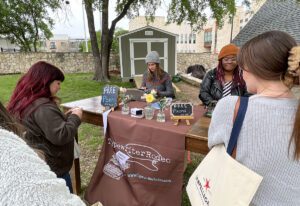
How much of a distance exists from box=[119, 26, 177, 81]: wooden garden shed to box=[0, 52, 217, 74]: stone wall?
160 inches

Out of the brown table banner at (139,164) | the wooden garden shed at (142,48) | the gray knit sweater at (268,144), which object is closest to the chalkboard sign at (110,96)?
the brown table banner at (139,164)

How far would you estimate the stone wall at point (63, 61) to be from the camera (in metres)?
15.5

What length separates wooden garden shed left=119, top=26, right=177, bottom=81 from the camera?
12633 mm

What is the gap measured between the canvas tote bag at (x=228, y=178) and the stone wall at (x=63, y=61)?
50.6ft

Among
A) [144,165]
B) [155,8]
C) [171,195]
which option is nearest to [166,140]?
[144,165]

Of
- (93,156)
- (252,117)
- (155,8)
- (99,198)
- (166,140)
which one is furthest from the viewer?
(155,8)

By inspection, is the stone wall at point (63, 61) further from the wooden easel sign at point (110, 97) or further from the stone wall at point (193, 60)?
the wooden easel sign at point (110, 97)

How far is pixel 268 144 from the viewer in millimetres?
996

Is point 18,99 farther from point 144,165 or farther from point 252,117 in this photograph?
point 252,117

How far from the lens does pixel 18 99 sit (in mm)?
1728

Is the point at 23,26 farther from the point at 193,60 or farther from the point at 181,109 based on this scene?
the point at 181,109

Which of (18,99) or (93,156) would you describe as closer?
(18,99)

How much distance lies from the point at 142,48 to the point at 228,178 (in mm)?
12533

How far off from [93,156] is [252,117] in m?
3.24
